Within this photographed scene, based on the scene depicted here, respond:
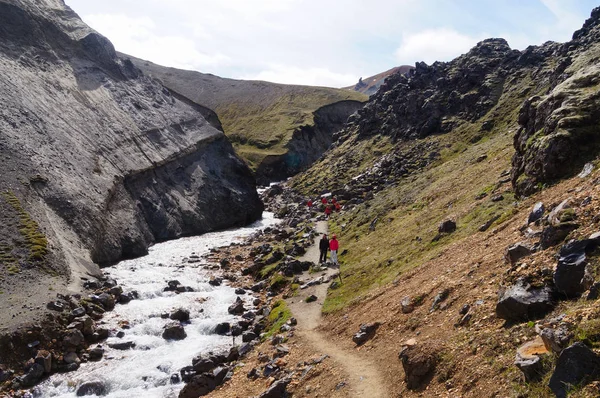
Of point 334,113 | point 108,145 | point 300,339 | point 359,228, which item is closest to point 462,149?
point 359,228

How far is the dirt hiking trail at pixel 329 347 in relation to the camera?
1730cm

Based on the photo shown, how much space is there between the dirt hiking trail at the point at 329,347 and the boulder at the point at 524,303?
5.18 metres

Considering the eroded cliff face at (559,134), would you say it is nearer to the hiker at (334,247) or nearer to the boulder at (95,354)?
the hiker at (334,247)

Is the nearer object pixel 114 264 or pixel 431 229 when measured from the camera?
pixel 431 229

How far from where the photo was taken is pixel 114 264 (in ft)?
170

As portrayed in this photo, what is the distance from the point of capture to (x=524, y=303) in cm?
1431

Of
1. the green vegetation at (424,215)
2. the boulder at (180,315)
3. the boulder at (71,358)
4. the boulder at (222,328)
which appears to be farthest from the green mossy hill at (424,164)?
the boulder at (71,358)

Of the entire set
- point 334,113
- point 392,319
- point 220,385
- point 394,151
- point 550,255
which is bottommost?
point 220,385

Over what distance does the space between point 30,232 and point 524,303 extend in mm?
39606

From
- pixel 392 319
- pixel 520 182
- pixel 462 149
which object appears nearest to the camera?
pixel 392 319

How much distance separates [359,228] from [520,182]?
24.1 meters

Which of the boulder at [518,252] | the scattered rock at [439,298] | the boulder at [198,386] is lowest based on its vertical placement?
the boulder at [198,386]

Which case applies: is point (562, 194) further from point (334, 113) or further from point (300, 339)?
point (334, 113)

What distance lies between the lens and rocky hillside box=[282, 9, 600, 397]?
1266cm
